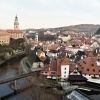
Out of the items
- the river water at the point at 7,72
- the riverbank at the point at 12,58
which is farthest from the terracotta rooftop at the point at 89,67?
the riverbank at the point at 12,58

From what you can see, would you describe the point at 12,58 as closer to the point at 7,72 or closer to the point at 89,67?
the point at 7,72

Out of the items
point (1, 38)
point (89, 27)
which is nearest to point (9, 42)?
point (1, 38)

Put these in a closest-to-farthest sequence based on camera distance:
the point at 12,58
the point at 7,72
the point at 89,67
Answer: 1. the point at 89,67
2. the point at 7,72
3. the point at 12,58

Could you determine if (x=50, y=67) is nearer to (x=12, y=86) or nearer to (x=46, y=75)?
(x=46, y=75)

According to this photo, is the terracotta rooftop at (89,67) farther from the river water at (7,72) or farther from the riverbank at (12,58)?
the riverbank at (12,58)

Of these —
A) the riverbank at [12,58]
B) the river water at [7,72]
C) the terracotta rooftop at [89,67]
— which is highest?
the terracotta rooftop at [89,67]

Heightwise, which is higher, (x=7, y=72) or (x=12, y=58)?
(x=12, y=58)

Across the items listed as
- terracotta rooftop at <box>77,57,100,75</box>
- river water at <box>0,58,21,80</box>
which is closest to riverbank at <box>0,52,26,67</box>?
river water at <box>0,58,21,80</box>

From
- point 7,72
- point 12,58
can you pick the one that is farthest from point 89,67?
point 12,58

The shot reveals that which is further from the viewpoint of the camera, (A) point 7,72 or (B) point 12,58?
(B) point 12,58

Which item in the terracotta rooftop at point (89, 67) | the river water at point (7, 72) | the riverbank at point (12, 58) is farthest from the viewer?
the riverbank at point (12, 58)

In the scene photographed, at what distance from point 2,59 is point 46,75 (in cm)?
2266

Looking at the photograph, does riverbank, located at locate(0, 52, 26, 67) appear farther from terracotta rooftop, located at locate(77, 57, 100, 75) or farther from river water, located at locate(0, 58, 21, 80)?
terracotta rooftop, located at locate(77, 57, 100, 75)

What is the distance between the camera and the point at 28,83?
27781mm
